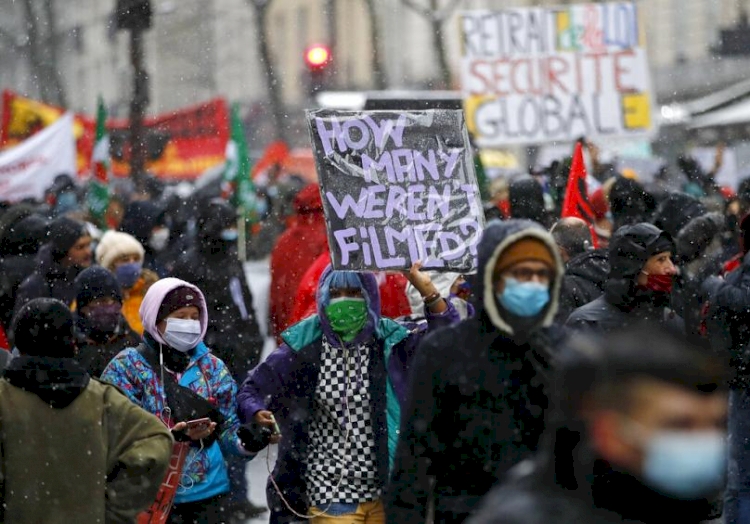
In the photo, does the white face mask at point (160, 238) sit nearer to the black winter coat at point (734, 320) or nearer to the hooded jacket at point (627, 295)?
the black winter coat at point (734, 320)

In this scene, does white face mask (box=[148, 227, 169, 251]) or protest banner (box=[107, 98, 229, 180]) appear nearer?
white face mask (box=[148, 227, 169, 251])

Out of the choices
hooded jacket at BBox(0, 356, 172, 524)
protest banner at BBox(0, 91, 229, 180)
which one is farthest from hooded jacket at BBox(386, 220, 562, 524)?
protest banner at BBox(0, 91, 229, 180)

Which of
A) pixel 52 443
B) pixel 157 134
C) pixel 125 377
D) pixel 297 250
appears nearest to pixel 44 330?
pixel 52 443

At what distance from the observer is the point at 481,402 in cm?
447

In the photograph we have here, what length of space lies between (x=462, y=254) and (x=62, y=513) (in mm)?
2017

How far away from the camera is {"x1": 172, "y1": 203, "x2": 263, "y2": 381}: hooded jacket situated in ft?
29.5

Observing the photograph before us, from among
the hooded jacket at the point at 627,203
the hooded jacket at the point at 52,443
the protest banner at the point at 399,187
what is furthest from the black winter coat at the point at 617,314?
the hooded jacket at the point at 627,203

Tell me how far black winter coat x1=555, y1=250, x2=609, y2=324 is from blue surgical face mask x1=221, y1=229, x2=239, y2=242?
8.09 feet

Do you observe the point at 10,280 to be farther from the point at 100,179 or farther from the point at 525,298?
the point at 100,179

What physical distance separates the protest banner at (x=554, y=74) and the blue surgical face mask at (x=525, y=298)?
32.2ft

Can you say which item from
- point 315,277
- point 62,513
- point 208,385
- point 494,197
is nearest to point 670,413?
point 62,513

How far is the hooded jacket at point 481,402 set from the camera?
4461 mm

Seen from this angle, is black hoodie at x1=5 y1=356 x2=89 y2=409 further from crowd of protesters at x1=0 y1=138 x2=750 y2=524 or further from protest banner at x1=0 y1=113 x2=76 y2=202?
protest banner at x1=0 y1=113 x2=76 y2=202

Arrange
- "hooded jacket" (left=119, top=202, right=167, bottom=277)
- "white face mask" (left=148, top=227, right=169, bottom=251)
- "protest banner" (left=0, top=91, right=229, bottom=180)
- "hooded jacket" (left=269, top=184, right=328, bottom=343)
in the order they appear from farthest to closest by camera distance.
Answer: "protest banner" (left=0, top=91, right=229, bottom=180) < "white face mask" (left=148, top=227, right=169, bottom=251) < "hooded jacket" (left=119, top=202, right=167, bottom=277) < "hooded jacket" (left=269, top=184, right=328, bottom=343)
